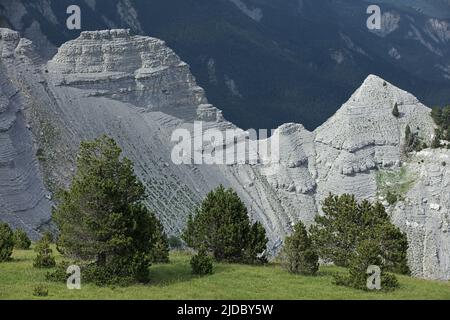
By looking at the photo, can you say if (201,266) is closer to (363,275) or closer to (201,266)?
(201,266)

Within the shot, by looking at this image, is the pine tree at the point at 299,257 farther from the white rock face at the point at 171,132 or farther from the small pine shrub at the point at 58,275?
the white rock face at the point at 171,132

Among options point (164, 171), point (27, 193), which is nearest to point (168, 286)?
point (27, 193)

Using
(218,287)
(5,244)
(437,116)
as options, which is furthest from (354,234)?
(437,116)

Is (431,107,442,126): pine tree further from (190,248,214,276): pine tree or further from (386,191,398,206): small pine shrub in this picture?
(190,248,214,276): pine tree

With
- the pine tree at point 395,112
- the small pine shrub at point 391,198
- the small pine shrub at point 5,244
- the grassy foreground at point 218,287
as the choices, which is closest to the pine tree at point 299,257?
the grassy foreground at point 218,287

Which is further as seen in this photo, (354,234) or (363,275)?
(354,234)
